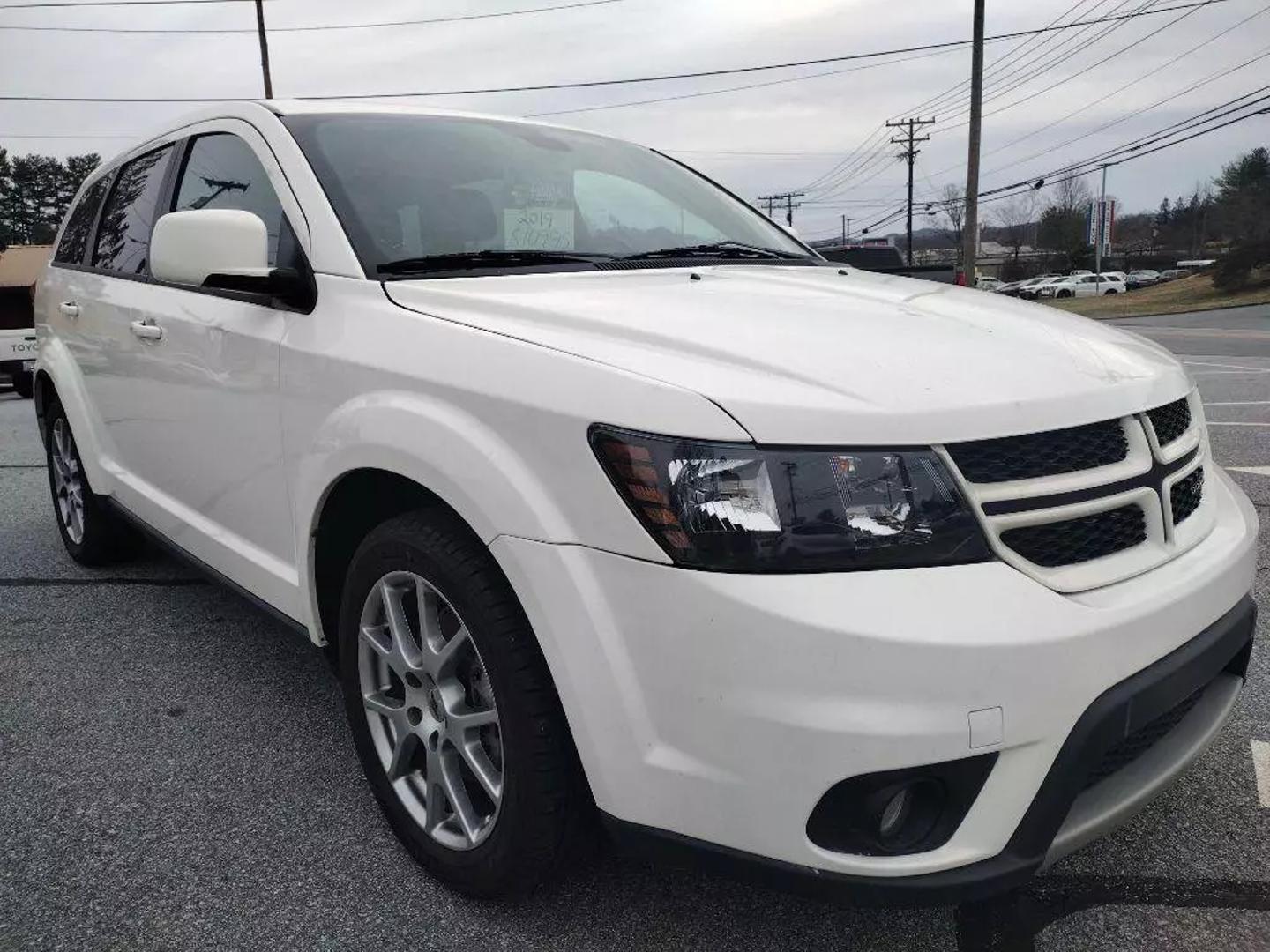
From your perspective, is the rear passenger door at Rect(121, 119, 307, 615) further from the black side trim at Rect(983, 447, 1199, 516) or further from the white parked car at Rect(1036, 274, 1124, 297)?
the white parked car at Rect(1036, 274, 1124, 297)

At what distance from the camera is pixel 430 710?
2113mm

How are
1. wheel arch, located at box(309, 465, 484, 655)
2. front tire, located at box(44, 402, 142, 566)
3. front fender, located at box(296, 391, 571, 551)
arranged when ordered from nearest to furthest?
1. front fender, located at box(296, 391, 571, 551)
2. wheel arch, located at box(309, 465, 484, 655)
3. front tire, located at box(44, 402, 142, 566)

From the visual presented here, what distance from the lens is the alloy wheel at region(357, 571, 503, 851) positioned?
6.52 feet

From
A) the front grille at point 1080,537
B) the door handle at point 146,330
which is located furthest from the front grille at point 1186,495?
the door handle at point 146,330

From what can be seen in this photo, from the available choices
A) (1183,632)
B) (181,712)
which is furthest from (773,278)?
(181,712)

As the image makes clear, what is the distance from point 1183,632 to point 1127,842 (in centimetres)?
72

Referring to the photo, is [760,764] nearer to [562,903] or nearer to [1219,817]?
[562,903]

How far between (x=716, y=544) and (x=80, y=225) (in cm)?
396

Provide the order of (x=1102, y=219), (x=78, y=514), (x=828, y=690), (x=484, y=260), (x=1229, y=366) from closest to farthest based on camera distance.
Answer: (x=828, y=690) < (x=484, y=260) < (x=78, y=514) < (x=1229, y=366) < (x=1102, y=219)

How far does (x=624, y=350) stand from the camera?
1.80m

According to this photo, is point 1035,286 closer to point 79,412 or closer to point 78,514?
point 78,514

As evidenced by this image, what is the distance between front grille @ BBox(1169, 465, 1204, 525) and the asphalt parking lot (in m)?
0.76

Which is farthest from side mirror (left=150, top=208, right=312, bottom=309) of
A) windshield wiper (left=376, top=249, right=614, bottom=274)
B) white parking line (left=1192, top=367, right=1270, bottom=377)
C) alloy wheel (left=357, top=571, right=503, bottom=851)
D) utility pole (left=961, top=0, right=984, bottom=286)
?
utility pole (left=961, top=0, right=984, bottom=286)

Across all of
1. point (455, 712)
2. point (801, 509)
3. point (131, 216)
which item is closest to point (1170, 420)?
point (801, 509)
